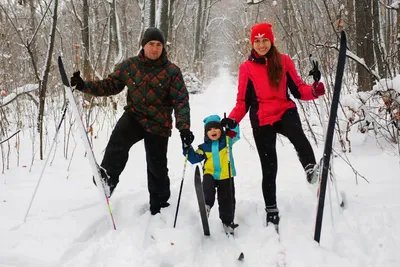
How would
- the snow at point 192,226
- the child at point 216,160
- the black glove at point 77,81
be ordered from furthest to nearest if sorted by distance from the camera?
the child at point 216,160 → the black glove at point 77,81 → the snow at point 192,226

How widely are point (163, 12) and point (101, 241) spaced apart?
4.38m

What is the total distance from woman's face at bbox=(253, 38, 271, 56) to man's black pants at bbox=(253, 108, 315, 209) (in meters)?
0.52

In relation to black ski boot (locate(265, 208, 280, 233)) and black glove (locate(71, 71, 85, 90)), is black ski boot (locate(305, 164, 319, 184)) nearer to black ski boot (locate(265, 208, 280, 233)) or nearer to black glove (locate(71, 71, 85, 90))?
black ski boot (locate(265, 208, 280, 233))

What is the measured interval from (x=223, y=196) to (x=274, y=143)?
0.62 metres

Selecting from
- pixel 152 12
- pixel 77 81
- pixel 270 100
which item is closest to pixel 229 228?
pixel 270 100

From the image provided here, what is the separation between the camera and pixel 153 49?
2643mm

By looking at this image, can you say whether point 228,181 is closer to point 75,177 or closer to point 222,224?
point 222,224

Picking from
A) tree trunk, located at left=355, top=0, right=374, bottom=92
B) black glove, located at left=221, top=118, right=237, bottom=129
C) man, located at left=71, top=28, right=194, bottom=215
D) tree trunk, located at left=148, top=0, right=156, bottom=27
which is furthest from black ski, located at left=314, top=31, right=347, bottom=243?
tree trunk, located at left=148, top=0, right=156, bottom=27

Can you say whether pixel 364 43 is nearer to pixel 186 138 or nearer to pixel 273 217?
pixel 273 217

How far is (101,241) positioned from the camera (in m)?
2.40

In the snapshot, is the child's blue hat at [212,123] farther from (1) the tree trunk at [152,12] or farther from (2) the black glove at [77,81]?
(1) the tree trunk at [152,12]

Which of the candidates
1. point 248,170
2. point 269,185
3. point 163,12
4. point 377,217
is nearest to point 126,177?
point 248,170

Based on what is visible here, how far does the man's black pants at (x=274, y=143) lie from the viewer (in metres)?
2.50

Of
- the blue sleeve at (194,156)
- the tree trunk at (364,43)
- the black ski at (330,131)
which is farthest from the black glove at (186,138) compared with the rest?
the tree trunk at (364,43)
